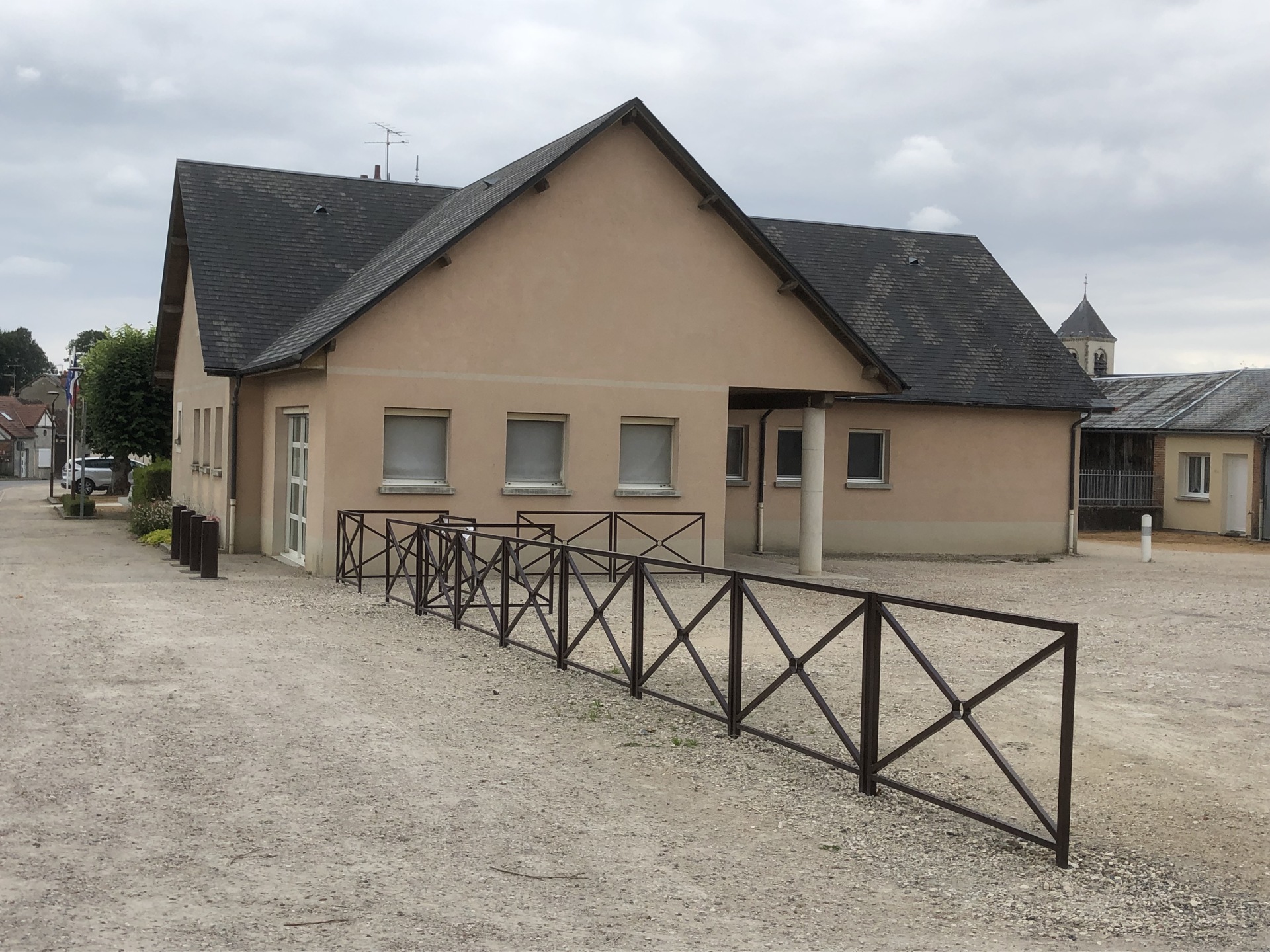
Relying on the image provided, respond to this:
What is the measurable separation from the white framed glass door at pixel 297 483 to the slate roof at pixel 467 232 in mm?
1130

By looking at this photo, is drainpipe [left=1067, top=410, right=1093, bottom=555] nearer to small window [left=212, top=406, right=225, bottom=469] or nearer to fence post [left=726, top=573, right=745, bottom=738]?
small window [left=212, top=406, right=225, bottom=469]

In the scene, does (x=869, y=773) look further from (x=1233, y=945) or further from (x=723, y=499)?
(x=723, y=499)

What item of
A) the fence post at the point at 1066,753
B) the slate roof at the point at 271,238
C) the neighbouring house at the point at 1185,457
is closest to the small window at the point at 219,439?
the slate roof at the point at 271,238

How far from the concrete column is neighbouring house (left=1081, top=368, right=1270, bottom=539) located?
54.5ft

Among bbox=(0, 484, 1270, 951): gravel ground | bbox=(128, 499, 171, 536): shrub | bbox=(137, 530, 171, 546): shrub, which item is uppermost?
bbox=(128, 499, 171, 536): shrub

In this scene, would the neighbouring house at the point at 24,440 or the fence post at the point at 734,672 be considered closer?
the fence post at the point at 734,672

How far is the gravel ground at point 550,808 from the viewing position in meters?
4.88

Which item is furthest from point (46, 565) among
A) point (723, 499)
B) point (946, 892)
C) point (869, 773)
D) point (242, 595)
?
point (946, 892)

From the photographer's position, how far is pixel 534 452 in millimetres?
18453

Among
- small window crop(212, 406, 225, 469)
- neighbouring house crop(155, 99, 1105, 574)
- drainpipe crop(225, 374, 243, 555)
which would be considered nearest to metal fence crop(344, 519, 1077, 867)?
neighbouring house crop(155, 99, 1105, 574)

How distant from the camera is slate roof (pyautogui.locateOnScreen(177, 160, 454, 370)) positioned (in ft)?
65.5

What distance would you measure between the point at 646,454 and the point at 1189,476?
2149 centimetres

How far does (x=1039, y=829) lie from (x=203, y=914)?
12.5 feet

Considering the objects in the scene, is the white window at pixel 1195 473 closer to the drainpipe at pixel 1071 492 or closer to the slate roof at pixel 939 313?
the slate roof at pixel 939 313
